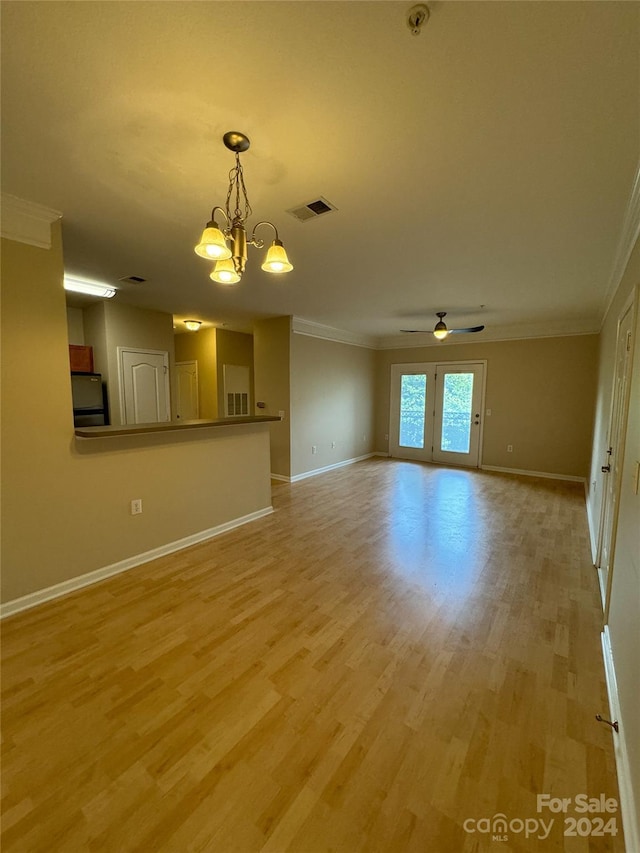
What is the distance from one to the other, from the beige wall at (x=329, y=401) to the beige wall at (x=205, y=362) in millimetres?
2076

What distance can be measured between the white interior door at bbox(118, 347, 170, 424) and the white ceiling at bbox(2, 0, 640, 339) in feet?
6.81

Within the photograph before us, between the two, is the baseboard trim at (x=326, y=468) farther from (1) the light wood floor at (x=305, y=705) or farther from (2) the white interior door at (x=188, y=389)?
(2) the white interior door at (x=188, y=389)

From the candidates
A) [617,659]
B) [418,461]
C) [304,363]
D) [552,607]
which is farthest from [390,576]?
[418,461]

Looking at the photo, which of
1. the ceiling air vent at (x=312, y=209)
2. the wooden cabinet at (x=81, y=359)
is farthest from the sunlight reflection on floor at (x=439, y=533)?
the wooden cabinet at (x=81, y=359)

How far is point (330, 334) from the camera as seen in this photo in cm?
620

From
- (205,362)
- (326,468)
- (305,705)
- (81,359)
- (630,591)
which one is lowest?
(305,705)

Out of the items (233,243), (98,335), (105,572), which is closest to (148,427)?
(105,572)

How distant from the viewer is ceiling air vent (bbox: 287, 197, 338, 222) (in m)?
2.09

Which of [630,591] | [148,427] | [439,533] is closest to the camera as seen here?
[630,591]

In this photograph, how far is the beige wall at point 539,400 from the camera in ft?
18.2

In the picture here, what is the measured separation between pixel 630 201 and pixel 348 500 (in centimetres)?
386

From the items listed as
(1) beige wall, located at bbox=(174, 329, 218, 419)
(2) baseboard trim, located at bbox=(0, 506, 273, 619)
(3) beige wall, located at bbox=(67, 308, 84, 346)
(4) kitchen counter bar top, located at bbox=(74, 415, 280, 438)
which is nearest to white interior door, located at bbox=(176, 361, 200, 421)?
(1) beige wall, located at bbox=(174, 329, 218, 419)

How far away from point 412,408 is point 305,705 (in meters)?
6.22

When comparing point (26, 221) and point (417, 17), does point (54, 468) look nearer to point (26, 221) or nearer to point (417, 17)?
point (26, 221)
